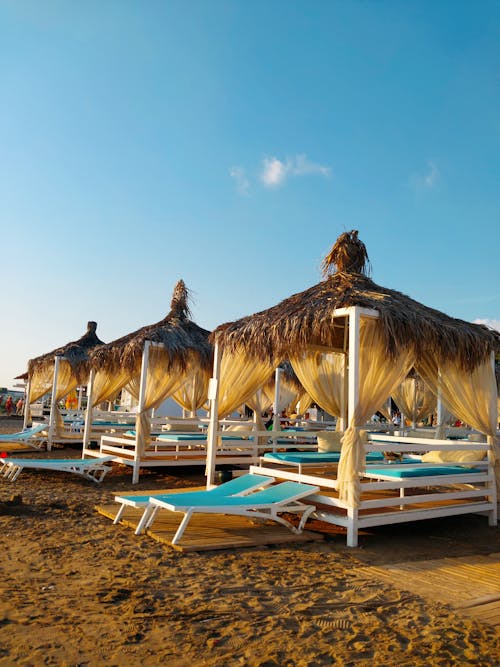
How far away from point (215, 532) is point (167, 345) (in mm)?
5052

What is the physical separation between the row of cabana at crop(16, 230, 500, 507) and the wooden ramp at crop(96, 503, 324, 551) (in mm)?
770

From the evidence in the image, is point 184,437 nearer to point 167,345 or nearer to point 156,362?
point 156,362

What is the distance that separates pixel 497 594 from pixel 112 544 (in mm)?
3113

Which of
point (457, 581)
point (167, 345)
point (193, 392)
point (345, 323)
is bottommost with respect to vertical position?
point (457, 581)

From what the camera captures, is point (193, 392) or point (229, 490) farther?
point (193, 392)

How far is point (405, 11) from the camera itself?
659cm

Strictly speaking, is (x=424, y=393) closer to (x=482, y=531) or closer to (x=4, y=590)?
(x=482, y=531)

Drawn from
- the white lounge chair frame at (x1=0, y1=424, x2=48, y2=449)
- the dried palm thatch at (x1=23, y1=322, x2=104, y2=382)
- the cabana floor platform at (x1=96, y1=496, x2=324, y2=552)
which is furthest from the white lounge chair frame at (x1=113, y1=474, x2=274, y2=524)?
the dried palm thatch at (x1=23, y1=322, x2=104, y2=382)

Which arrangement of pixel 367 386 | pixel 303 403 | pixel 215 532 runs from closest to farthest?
pixel 215 532
pixel 367 386
pixel 303 403

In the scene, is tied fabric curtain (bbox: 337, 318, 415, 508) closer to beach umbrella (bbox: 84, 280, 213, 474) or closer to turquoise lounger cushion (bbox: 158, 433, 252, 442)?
turquoise lounger cushion (bbox: 158, 433, 252, 442)

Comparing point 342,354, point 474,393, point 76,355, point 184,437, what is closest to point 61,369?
point 76,355

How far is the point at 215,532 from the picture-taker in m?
5.18

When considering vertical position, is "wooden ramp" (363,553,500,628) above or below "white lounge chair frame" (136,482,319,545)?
below

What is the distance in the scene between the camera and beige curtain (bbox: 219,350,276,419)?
289 inches
